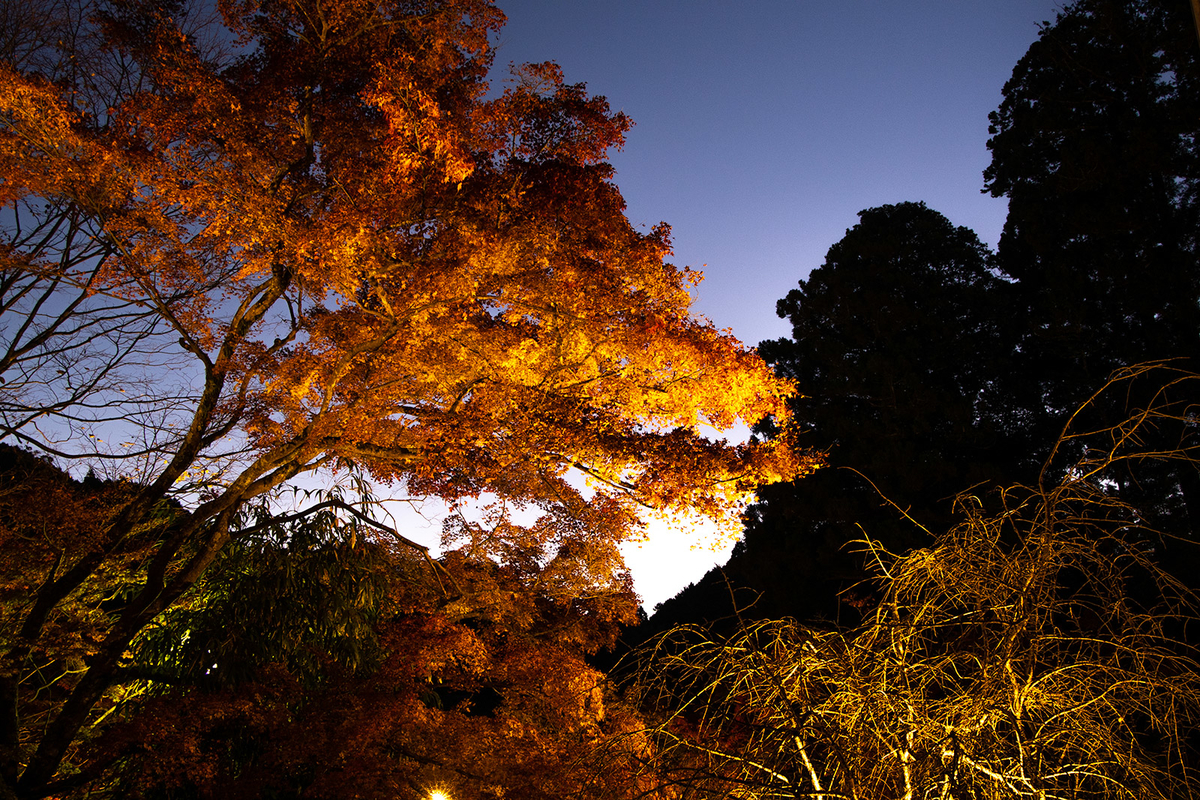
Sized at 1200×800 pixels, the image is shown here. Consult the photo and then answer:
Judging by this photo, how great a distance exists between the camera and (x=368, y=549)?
8500mm

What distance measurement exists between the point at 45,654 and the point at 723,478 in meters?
6.62

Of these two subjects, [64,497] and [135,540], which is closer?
[64,497]

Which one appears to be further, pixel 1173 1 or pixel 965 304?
pixel 965 304

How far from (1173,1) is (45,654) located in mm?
17032

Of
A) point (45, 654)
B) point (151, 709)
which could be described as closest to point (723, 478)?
point (151, 709)

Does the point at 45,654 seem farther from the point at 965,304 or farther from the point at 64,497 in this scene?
the point at 965,304

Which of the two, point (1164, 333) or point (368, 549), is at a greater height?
point (1164, 333)

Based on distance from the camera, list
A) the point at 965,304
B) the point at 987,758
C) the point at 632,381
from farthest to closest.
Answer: the point at 965,304, the point at 632,381, the point at 987,758

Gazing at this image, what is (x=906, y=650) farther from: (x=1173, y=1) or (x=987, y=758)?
(x=1173, y=1)

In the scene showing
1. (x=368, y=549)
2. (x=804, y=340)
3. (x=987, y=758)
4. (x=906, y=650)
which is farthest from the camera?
(x=804, y=340)

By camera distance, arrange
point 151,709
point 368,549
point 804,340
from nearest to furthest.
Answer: point 151,709
point 368,549
point 804,340

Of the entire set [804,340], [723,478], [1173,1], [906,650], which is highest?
[1173,1]

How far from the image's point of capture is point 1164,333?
10.6 m

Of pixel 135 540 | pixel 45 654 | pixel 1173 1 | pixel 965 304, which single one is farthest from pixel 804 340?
pixel 45 654
